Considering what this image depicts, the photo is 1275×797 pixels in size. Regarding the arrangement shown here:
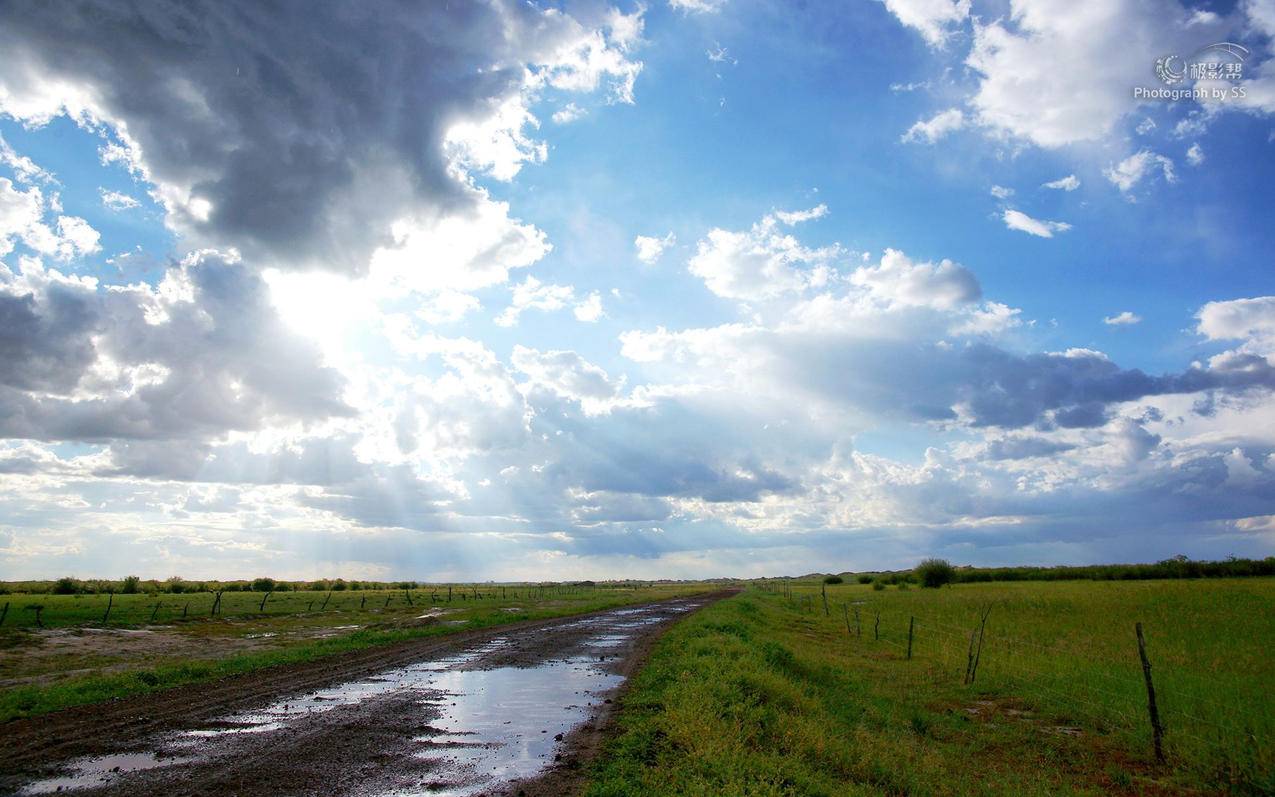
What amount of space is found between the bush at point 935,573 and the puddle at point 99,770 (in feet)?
290

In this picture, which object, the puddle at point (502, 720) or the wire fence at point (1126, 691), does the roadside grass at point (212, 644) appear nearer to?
the puddle at point (502, 720)

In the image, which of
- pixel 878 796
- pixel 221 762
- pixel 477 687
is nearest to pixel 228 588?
pixel 477 687

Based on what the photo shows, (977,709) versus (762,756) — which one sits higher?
(762,756)

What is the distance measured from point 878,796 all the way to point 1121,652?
1868cm

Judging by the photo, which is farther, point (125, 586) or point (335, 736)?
point (125, 586)

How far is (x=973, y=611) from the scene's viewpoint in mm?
40281

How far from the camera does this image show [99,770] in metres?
10.2

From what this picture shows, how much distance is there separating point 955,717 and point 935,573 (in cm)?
7730

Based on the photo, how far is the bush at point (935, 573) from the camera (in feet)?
280

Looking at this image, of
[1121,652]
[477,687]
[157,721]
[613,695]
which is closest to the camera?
[157,721]

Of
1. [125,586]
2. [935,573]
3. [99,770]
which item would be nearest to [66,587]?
[125,586]

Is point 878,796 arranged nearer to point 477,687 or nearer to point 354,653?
point 477,687

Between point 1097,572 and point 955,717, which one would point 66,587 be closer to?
point 955,717

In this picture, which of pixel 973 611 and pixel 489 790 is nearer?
pixel 489 790
